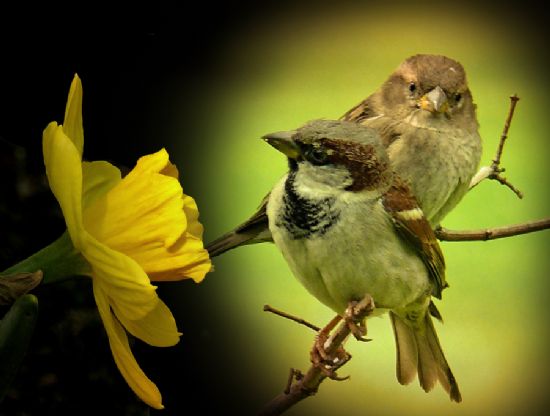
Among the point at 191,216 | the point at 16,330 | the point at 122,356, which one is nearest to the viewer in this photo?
the point at 16,330

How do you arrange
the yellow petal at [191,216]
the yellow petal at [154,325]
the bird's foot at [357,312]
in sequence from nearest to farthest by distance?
the yellow petal at [154,325] → the yellow petal at [191,216] → the bird's foot at [357,312]

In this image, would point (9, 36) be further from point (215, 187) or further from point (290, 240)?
point (290, 240)

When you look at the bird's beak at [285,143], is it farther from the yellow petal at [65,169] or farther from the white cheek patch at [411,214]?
the yellow petal at [65,169]

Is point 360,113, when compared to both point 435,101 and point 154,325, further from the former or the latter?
point 154,325

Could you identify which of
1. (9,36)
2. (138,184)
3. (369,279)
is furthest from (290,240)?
(9,36)

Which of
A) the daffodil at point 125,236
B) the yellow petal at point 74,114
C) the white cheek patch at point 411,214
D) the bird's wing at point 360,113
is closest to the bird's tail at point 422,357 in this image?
the white cheek patch at point 411,214

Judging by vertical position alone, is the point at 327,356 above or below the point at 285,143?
below

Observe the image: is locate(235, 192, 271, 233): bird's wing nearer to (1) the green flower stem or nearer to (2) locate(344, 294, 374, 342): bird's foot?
(2) locate(344, 294, 374, 342): bird's foot

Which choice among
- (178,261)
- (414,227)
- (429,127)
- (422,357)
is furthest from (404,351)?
(178,261)
